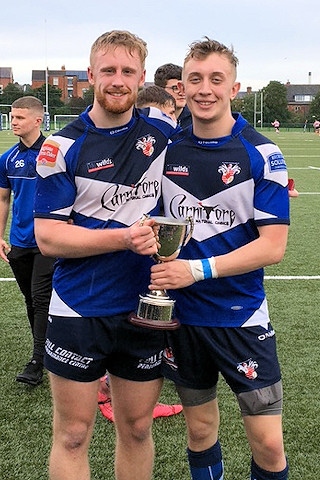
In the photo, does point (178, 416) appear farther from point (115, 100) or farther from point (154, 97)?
point (115, 100)

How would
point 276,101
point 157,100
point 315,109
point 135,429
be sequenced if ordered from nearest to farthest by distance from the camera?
point 135,429, point 157,100, point 315,109, point 276,101

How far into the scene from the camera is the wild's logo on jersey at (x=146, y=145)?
2759 mm

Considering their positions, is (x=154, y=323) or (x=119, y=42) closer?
(x=154, y=323)

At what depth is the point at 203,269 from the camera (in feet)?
8.45

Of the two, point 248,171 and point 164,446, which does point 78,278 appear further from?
point 164,446

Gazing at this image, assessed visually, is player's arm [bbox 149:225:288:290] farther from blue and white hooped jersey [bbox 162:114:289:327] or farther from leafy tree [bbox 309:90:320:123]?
leafy tree [bbox 309:90:320:123]

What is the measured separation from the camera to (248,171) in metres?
2.65

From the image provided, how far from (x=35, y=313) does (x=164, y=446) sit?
5.06 ft

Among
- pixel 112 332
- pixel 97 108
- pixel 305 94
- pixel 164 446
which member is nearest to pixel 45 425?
pixel 164 446

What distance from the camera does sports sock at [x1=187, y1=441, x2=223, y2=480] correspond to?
296 centimetres

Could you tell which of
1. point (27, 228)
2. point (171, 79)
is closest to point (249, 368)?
point (27, 228)

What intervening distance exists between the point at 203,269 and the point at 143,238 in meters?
0.30

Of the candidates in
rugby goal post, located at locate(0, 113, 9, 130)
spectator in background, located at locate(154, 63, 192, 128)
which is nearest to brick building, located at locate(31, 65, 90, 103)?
rugby goal post, located at locate(0, 113, 9, 130)

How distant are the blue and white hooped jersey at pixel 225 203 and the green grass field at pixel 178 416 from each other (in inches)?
47.6
